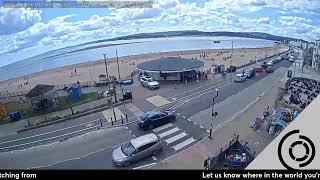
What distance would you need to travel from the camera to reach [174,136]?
689 inches

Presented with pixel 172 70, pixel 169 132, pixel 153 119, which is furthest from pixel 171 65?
pixel 169 132

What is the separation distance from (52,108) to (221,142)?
51.2 feet

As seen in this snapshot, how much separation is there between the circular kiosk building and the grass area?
7.52 meters

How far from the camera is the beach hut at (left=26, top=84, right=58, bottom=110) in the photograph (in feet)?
80.8

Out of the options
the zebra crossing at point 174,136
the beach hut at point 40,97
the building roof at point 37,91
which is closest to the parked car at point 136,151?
the zebra crossing at point 174,136

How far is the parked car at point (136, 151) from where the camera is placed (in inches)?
554

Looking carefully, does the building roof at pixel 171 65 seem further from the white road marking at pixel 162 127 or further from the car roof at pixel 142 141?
the car roof at pixel 142 141

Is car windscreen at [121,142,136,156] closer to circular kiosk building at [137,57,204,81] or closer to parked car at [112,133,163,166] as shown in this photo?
parked car at [112,133,163,166]

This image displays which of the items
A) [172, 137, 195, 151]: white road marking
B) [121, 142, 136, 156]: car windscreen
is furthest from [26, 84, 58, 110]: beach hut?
[172, 137, 195, 151]: white road marking

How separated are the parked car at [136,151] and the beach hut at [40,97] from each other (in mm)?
12582

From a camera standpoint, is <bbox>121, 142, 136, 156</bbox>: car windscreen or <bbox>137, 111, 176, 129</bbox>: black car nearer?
<bbox>121, 142, 136, 156</bbox>: car windscreen

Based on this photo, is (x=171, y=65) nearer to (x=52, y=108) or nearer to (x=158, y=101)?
(x=158, y=101)

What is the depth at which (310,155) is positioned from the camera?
3957mm
